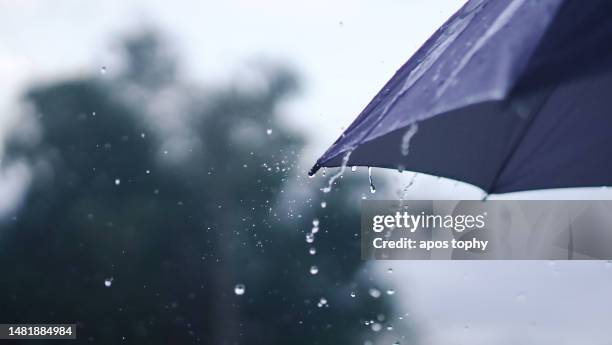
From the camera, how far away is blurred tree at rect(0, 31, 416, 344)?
49.2 feet

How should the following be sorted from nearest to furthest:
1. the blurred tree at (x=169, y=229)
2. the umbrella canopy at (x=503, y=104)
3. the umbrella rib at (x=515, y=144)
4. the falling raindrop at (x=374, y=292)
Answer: the umbrella canopy at (x=503, y=104), the umbrella rib at (x=515, y=144), the blurred tree at (x=169, y=229), the falling raindrop at (x=374, y=292)

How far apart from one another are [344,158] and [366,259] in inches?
549

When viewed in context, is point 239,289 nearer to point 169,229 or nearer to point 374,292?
point 169,229

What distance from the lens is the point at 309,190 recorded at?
1433cm

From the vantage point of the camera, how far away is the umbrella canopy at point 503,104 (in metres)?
1.19

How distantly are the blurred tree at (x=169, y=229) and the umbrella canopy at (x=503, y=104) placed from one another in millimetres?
12693

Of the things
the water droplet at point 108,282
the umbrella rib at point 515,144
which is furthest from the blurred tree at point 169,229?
the umbrella rib at point 515,144

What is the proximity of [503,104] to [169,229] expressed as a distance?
14511mm

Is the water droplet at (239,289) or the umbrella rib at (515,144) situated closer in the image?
the umbrella rib at (515,144)

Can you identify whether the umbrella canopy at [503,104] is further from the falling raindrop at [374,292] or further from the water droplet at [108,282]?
the water droplet at [108,282]

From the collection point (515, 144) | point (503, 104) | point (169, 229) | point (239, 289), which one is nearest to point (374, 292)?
point (239, 289)

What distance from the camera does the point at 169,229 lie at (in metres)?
15.2

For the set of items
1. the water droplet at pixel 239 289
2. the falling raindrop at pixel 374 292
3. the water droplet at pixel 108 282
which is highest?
the water droplet at pixel 108 282

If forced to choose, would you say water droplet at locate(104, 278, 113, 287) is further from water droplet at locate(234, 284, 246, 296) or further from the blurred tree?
water droplet at locate(234, 284, 246, 296)
